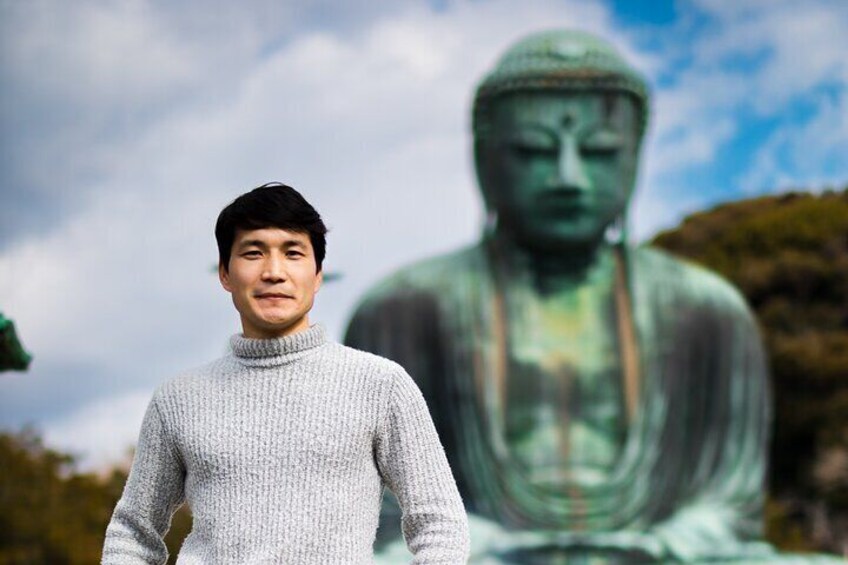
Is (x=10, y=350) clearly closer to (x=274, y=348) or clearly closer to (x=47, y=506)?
(x=274, y=348)

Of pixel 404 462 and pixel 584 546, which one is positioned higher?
pixel 404 462

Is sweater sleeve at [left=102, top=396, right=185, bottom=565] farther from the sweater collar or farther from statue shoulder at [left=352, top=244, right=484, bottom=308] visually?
statue shoulder at [left=352, top=244, right=484, bottom=308]

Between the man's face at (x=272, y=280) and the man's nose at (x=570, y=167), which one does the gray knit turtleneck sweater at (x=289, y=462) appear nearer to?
the man's face at (x=272, y=280)

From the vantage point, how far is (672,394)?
28.7 feet

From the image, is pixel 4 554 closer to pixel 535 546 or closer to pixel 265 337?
pixel 535 546

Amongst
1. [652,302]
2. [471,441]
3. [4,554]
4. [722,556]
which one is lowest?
[4,554]

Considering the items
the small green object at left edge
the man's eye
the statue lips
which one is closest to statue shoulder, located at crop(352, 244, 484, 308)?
the statue lips

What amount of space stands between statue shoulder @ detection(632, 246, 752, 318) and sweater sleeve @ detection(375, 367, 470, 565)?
7.15m

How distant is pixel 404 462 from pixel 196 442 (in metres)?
0.22

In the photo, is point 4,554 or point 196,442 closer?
point 196,442

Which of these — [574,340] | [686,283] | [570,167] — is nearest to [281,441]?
[570,167]

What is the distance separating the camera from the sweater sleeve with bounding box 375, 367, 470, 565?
5.63 feet

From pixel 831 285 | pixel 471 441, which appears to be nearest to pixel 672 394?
pixel 471 441

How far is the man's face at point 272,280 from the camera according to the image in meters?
1.72
